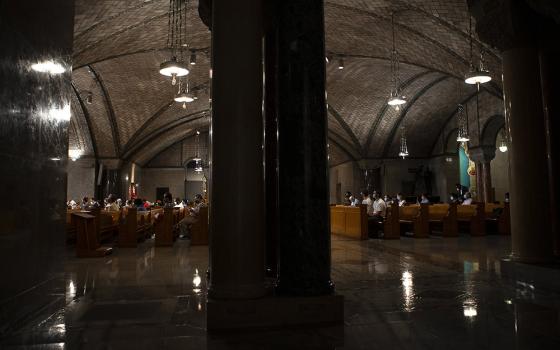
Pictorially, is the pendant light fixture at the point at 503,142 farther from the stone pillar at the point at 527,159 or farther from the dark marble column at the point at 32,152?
the dark marble column at the point at 32,152

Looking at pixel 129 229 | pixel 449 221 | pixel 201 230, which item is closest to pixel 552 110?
pixel 201 230

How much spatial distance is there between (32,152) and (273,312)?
7.82ft

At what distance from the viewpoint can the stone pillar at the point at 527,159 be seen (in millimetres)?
4742

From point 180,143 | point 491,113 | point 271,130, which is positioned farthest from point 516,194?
point 180,143

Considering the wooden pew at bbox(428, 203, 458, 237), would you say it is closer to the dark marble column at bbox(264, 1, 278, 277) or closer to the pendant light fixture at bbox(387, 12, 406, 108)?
the pendant light fixture at bbox(387, 12, 406, 108)

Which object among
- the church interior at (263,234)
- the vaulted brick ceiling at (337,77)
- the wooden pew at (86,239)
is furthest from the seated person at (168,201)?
the vaulted brick ceiling at (337,77)

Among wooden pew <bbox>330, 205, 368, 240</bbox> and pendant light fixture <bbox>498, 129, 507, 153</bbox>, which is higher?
pendant light fixture <bbox>498, 129, 507, 153</bbox>

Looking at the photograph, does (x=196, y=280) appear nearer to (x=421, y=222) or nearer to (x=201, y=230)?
(x=201, y=230)

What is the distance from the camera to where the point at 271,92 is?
4.28m

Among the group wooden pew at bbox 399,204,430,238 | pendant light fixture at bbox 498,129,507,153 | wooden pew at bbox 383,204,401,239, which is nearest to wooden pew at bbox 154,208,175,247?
wooden pew at bbox 383,204,401,239

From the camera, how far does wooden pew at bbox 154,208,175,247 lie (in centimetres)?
905

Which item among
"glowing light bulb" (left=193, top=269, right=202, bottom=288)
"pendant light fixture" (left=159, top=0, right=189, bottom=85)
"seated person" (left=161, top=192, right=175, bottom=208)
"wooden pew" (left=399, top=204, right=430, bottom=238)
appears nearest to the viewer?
"glowing light bulb" (left=193, top=269, right=202, bottom=288)

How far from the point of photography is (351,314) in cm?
334

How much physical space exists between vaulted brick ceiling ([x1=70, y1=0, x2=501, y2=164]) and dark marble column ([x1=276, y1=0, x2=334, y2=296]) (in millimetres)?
7714
